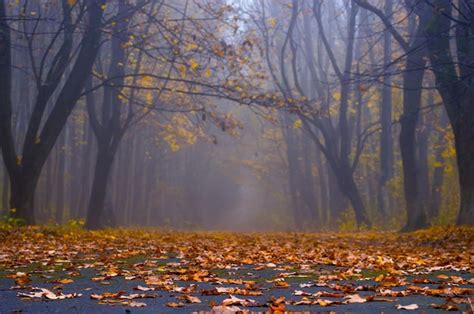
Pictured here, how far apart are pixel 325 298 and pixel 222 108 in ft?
154

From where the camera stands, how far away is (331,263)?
9055 millimetres

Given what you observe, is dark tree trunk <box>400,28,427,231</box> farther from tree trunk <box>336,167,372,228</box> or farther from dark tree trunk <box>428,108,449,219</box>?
tree trunk <box>336,167,372,228</box>

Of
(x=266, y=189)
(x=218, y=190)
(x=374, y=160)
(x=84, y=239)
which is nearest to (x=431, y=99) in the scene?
(x=374, y=160)

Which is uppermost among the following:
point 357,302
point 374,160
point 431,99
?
point 431,99

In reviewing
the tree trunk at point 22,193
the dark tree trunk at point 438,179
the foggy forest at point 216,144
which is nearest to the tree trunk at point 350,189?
the foggy forest at point 216,144

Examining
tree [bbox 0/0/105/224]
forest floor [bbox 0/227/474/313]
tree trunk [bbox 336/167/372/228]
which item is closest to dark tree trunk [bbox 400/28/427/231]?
tree trunk [bbox 336/167/372/228]

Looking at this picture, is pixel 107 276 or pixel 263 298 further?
pixel 107 276

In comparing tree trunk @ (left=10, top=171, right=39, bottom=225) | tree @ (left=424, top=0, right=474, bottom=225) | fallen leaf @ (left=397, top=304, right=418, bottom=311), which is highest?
tree @ (left=424, top=0, right=474, bottom=225)

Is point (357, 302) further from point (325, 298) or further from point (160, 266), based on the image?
point (160, 266)

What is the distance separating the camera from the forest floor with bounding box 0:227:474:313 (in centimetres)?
541

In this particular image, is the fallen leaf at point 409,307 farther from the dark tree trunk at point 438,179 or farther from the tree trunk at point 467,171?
the dark tree trunk at point 438,179

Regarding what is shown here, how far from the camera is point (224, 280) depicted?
7.12 m

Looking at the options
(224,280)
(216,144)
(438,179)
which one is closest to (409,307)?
(224,280)

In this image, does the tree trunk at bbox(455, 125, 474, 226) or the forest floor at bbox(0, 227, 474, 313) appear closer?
the forest floor at bbox(0, 227, 474, 313)
